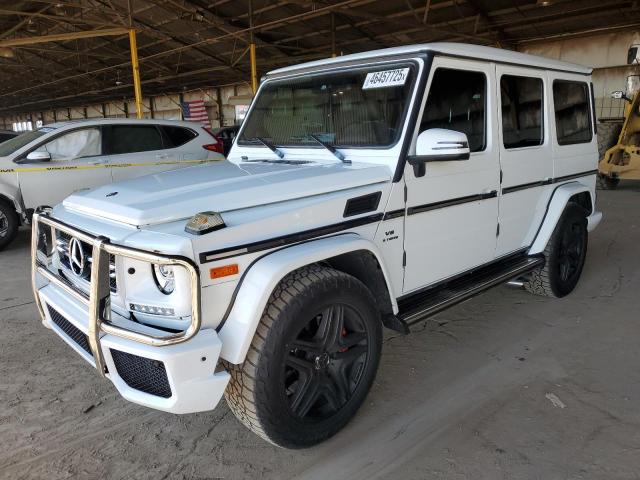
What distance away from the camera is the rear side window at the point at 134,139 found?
771 cm

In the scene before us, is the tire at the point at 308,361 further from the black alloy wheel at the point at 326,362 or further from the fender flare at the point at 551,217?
the fender flare at the point at 551,217

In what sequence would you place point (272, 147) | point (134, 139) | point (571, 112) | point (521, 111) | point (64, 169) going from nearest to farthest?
point (272, 147), point (521, 111), point (571, 112), point (64, 169), point (134, 139)

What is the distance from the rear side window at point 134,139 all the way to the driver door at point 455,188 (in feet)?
19.7

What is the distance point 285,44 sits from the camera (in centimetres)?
1753

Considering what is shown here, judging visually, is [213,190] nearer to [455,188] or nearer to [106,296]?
[106,296]

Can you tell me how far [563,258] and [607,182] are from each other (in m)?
8.13

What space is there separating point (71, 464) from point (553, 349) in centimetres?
324

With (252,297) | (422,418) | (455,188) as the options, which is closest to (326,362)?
(252,297)

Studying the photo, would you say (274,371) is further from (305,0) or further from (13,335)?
(305,0)

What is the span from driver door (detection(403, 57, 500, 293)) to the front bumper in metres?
1.43

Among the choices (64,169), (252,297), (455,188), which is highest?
(64,169)

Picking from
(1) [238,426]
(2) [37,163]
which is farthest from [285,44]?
(1) [238,426]

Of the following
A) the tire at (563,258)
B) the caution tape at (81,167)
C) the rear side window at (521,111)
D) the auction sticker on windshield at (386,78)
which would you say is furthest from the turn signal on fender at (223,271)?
the caution tape at (81,167)

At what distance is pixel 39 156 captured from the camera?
6.98m
